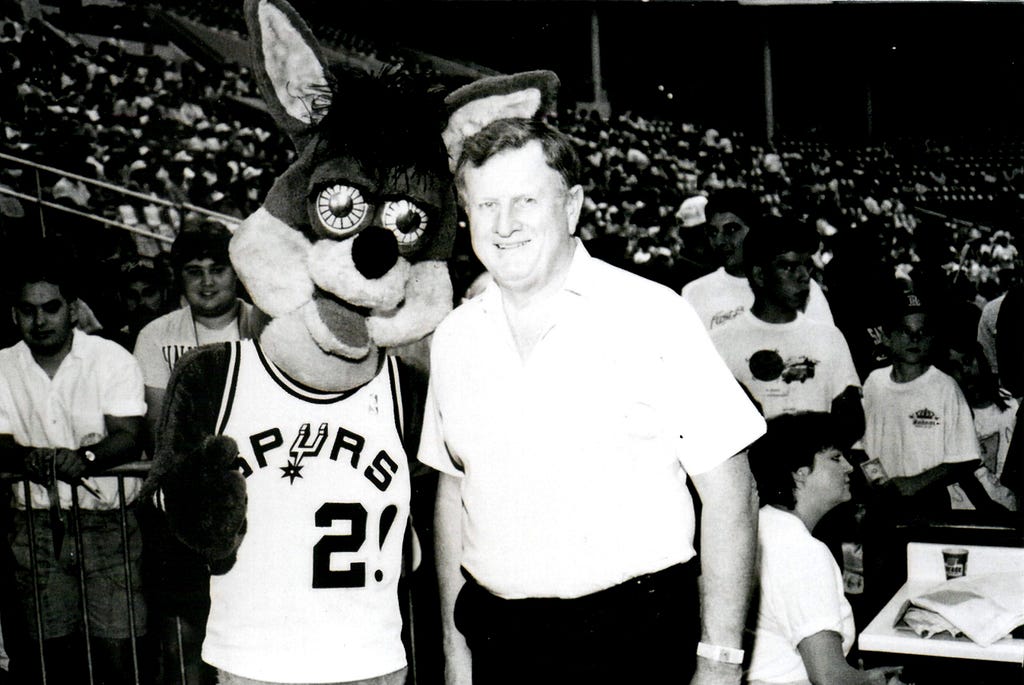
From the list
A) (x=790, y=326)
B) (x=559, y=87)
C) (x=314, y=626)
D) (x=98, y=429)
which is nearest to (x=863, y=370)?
(x=790, y=326)

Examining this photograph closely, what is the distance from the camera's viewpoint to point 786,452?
8.39ft

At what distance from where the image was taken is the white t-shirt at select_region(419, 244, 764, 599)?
1.79 metres

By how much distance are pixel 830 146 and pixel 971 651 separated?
1.39 m

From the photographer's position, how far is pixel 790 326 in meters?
2.92

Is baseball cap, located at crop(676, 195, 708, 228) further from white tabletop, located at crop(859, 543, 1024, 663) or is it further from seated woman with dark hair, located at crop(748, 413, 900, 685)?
white tabletop, located at crop(859, 543, 1024, 663)

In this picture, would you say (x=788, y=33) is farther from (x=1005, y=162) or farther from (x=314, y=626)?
(x=314, y=626)

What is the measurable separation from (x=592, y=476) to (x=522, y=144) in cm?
63

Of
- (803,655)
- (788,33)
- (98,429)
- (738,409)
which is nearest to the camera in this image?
(738,409)

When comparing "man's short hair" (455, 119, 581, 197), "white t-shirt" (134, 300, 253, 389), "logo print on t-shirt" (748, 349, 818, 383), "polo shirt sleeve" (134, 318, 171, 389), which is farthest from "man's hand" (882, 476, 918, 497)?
"polo shirt sleeve" (134, 318, 171, 389)

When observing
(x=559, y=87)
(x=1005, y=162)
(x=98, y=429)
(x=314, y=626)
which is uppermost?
(x=559, y=87)

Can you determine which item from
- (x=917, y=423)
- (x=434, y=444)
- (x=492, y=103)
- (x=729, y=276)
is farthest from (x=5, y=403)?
(x=917, y=423)

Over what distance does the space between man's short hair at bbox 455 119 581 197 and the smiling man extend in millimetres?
10

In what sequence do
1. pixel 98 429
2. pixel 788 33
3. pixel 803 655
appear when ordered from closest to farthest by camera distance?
pixel 803 655, pixel 98 429, pixel 788 33

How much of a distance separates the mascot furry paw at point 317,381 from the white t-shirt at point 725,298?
86 centimetres
